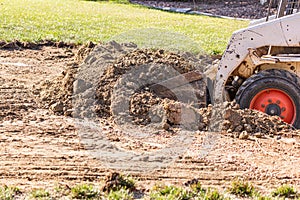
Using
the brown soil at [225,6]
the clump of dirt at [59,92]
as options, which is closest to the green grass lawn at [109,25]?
the brown soil at [225,6]

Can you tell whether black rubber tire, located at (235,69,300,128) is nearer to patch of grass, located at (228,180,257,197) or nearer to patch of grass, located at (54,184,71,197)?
patch of grass, located at (228,180,257,197)

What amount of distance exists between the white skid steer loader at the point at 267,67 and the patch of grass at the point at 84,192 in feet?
9.86

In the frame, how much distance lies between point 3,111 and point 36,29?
A: 8002 millimetres

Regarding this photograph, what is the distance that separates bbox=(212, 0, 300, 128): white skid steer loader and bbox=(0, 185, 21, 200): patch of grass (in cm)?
345

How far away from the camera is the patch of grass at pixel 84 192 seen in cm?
530

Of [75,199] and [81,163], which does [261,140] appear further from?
[75,199]

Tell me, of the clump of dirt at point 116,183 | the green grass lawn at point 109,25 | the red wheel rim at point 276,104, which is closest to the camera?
the clump of dirt at point 116,183

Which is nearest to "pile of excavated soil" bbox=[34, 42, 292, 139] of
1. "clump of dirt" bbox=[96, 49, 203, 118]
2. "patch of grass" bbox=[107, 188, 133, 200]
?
"clump of dirt" bbox=[96, 49, 203, 118]

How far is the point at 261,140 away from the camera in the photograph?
23.8ft

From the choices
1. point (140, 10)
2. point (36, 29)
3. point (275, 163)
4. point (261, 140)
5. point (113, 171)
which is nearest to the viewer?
point (113, 171)

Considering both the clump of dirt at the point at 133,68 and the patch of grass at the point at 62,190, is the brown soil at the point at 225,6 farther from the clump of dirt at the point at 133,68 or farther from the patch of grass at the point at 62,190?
the patch of grass at the point at 62,190

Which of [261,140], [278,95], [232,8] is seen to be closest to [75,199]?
[261,140]

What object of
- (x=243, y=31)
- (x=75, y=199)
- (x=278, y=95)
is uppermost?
(x=243, y=31)

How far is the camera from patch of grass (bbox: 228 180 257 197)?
5.55m
